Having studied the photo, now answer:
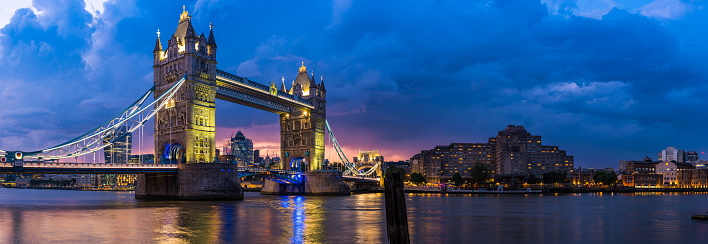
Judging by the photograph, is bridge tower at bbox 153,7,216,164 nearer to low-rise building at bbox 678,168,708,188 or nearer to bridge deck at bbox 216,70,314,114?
bridge deck at bbox 216,70,314,114

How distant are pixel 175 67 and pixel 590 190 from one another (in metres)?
120

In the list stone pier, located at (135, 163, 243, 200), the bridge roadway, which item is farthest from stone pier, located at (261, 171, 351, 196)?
the bridge roadway

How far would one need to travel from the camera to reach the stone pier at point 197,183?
205 ft

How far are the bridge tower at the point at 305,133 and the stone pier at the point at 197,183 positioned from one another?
28.3 meters

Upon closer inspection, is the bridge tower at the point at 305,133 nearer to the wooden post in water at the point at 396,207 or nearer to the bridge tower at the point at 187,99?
the bridge tower at the point at 187,99

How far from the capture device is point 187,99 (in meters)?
66.5

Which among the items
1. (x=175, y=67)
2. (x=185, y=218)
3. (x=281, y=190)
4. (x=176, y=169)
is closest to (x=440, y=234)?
(x=185, y=218)

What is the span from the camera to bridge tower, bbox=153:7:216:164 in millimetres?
66625

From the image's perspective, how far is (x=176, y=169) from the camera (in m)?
63.2

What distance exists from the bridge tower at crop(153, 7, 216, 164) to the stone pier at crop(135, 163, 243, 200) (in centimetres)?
287

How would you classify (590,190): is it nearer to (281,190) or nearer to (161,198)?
(281,190)

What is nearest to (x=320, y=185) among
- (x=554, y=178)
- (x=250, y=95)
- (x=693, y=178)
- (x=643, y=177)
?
(x=250, y=95)

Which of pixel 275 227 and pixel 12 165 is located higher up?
pixel 12 165

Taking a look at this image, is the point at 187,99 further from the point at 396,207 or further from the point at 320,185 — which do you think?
the point at 396,207
